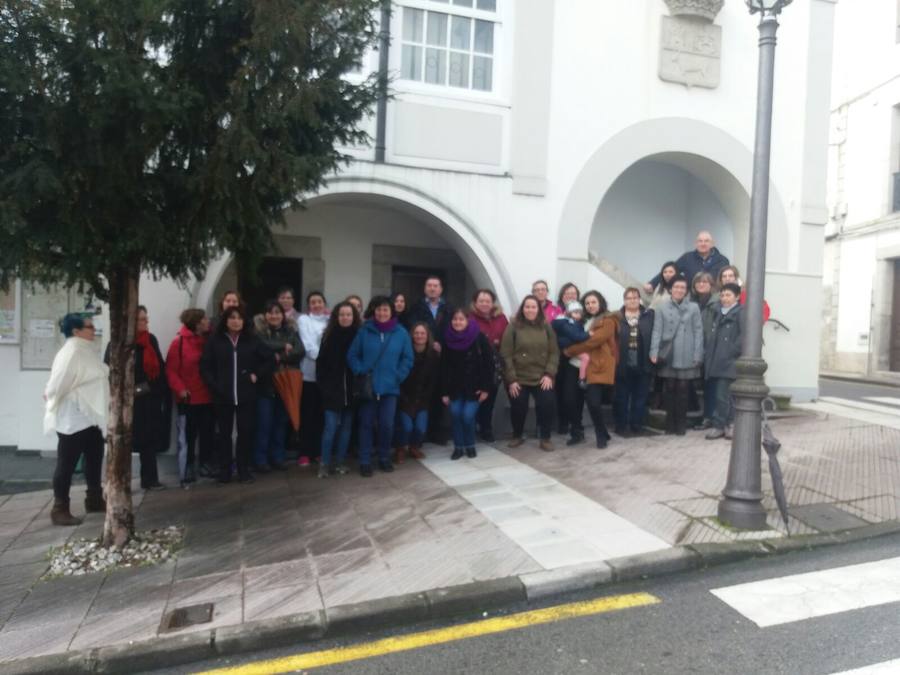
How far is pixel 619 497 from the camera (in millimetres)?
5660

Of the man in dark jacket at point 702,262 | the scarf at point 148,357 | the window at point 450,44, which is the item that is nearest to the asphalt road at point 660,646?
the scarf at point 148,357

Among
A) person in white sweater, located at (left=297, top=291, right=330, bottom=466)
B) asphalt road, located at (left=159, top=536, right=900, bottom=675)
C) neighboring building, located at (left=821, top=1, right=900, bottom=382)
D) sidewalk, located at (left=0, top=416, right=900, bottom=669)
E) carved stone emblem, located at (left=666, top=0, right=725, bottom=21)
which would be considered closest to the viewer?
asphalt road, located at (left=159, top=536, right=900, bottom=675)

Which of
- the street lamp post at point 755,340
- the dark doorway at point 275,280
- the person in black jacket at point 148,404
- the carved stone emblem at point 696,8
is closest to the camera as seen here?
the street lamp post at point 755,340

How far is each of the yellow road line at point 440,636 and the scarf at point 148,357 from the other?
3.58 m

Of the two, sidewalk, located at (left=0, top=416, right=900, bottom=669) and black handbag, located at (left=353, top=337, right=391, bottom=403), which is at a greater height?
black handbag, located at (left=353, top=337, right=391, bottom=403)

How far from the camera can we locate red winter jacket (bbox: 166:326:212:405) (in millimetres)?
6309

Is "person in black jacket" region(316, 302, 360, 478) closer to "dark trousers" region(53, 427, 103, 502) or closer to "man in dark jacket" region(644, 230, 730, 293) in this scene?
"dark trousers" region(53, 427, 103, 502)

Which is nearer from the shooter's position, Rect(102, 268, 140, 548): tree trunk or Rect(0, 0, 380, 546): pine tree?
Rect(0, 0, 380, 546): pine tree

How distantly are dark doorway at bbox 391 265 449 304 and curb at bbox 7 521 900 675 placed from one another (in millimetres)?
6200

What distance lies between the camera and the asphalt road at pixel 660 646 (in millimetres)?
3244

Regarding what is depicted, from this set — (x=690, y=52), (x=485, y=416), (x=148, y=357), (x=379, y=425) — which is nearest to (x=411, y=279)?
(x=485, y=416)

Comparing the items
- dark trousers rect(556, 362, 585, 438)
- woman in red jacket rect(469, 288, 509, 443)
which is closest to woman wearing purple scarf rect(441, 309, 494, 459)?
woman in red jacket rect(469, 288, 509, 443)

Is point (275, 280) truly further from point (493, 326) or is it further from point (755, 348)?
point (755, 348)

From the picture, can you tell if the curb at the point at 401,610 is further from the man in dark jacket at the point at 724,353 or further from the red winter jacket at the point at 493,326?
the red winter jacket at the point at 493,326
